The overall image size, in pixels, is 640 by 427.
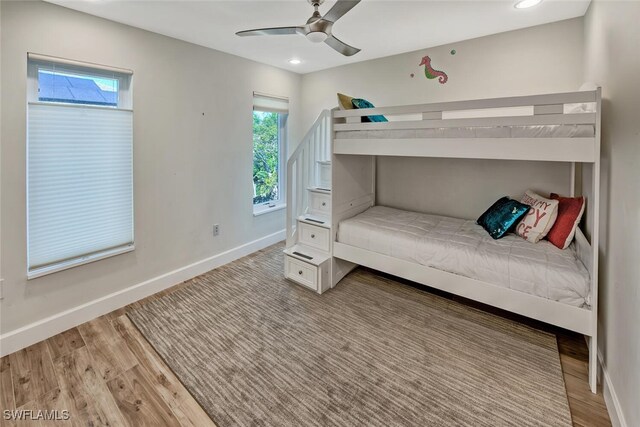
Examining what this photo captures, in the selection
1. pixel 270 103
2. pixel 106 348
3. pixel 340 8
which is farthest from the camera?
pixel 270 103

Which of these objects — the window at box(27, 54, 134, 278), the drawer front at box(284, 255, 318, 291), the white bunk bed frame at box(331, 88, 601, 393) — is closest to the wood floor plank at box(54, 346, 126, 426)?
the window at box(27, 54, 134, 278)

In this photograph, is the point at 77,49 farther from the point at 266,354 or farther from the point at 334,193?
the point at 266,354

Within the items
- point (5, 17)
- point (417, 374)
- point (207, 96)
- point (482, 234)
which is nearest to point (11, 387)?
point (5, 17)

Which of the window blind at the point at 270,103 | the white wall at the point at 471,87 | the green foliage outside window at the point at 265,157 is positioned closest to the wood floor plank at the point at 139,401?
the green foliage outside window at the point at 265,157

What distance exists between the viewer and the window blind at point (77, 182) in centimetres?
207

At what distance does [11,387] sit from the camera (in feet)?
5.65

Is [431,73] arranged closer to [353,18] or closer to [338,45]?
[353,18]

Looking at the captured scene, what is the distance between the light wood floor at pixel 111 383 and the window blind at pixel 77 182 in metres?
0.64

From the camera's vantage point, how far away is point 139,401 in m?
1.63

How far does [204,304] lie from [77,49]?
88.0 inches

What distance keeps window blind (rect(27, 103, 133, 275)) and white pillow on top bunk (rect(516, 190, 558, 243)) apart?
11.0 ft

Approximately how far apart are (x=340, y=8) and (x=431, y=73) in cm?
192

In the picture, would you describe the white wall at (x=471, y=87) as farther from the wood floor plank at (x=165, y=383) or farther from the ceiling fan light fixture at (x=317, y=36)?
the wood floor plank at (x=165, y=383)

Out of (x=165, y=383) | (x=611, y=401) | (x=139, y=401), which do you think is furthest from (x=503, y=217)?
(x=139, y=401)
